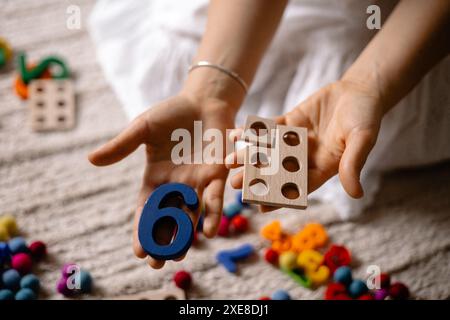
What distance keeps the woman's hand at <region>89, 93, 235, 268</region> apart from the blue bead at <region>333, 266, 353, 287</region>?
34cm

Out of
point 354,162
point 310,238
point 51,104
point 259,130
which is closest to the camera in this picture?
point 354,162

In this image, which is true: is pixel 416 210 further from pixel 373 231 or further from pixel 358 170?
pixel 358 170

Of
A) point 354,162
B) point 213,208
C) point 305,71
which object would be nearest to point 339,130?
point 354,162

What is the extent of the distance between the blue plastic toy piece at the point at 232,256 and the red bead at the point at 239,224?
4cm

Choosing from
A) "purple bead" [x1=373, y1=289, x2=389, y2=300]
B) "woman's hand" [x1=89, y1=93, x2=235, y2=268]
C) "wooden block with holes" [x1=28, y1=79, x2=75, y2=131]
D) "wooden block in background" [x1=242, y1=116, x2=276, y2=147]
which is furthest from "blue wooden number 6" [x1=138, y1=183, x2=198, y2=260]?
"wooden block with holes" [x1=28, y1=79, x2=75, y2=131]

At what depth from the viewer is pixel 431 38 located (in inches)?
36.0

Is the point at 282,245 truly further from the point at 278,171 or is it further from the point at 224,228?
the point at 278,171

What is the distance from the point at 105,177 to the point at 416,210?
71 centimetres

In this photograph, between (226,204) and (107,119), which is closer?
(226,204)

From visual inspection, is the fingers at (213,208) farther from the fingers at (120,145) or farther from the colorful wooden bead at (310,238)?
the colorful wooden bead at (310,238)

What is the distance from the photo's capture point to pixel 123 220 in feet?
3.60

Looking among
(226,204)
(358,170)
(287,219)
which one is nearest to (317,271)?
(287,219)

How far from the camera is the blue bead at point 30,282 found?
958 millimetres

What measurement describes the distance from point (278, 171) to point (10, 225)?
0.60 meters
